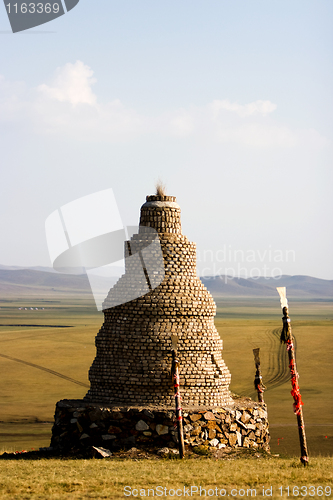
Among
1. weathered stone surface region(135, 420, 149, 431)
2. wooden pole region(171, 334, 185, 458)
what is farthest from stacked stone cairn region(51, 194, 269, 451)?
wooden pole region(171, 334, 185, 458)

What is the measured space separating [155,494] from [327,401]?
30.0 m

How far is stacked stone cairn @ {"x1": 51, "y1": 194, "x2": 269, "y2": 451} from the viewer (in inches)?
671

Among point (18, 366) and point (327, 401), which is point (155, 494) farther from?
point (18, 366)

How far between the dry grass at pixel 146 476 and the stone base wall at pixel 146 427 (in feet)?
3.01

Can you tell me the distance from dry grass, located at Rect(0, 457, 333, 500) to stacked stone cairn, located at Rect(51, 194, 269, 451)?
1.14m

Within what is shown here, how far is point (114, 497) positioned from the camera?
41.0 ft

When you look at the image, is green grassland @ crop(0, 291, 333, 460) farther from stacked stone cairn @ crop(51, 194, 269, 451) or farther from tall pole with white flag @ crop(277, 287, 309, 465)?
tall pole with white flag @ crop(277, 287, 309, 465)

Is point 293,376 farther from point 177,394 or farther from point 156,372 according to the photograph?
point 156,372

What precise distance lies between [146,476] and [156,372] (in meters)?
4.00

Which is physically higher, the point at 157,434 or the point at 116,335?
the point at 116,335

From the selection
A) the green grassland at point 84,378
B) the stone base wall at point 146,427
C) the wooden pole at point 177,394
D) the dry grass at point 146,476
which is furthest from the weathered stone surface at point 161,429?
the green grassland at point 84,378

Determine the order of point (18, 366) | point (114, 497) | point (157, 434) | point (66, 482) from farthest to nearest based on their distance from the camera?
point (18, 366)
point (157, 434)
point (66, 482)
point (114, 497)

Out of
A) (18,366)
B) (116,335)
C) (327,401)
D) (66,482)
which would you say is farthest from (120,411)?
(18,366)

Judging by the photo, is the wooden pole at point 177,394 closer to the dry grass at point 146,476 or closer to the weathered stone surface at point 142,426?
the dry grass at point 146,476
